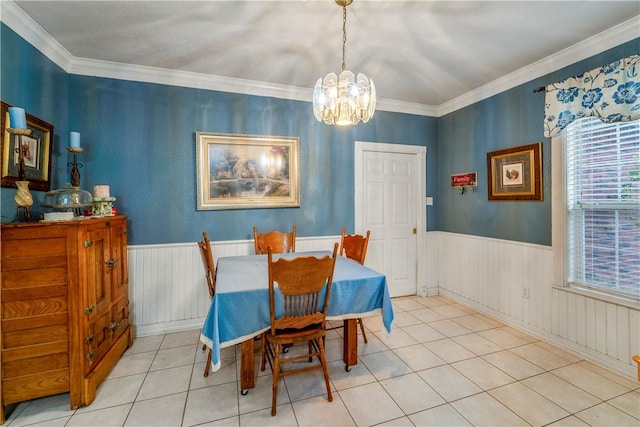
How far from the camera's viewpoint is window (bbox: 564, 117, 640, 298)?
83.7 inches

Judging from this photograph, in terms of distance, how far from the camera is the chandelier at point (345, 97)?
6.39ft

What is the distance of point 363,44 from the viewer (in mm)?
2373

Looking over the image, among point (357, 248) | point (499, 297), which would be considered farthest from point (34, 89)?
point (499, 297)

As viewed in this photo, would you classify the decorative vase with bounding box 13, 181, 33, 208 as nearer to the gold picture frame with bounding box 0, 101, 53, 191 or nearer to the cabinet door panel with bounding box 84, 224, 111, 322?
the gold picture frame with bounding box 0, 101, 53, 191

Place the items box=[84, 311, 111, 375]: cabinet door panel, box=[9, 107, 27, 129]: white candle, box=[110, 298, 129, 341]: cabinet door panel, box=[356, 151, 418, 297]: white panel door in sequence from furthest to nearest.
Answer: box=[356, 151, 418, 297]: white panel door < box=[110, 298, 129, 341]: cabinet door panel < box=[84, 311, 111, 375]: cabinet door panel < box=[9, 107, 27, 129]: white candle

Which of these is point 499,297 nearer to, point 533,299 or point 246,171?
point 533,299

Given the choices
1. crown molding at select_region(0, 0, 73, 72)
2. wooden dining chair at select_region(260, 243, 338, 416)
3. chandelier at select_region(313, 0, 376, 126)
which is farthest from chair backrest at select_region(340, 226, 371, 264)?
crown molding at select_region(0, 0, 73, 72)

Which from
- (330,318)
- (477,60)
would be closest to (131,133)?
(330,318)

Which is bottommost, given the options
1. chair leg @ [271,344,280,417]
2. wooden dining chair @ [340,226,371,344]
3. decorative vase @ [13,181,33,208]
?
chair leg @ [271,344,280,417]

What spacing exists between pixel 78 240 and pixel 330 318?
1.72m

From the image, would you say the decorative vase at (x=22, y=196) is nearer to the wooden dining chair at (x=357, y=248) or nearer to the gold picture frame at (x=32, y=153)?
the gold picture frame at (x=32, y=153)

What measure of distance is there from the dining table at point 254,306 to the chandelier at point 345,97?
1.20 meters

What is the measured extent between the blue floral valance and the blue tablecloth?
2.12 metres

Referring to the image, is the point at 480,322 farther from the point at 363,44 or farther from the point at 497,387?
the point at 363,44
